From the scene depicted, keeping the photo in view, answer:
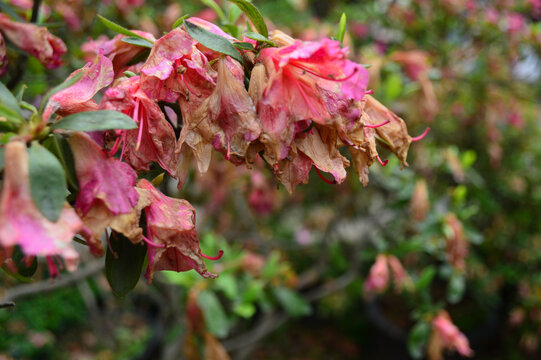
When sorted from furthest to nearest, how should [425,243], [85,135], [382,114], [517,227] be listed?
[517,227], [425,243], [382,114], [85,135]

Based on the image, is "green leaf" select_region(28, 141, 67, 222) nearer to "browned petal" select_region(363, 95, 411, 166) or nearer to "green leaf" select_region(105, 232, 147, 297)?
"green leaf" select_region(105, 232, 147, 297)

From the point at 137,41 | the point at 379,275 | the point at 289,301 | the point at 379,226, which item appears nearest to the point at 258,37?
the point at 137,41

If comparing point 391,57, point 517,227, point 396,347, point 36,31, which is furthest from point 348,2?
point 36,31

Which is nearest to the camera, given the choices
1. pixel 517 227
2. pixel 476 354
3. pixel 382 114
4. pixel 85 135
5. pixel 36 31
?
pixel 85 135

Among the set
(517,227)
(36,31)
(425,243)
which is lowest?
(517,227)

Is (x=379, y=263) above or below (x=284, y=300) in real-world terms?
above

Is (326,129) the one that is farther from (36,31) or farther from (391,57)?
(391,57)

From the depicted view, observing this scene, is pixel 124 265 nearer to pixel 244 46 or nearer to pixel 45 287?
pixel 244 46

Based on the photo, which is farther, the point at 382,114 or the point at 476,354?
the point at 476,354

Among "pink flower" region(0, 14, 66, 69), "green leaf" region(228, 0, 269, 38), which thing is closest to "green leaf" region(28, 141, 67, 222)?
"green leaf" region(228, 0, 269, 38)
